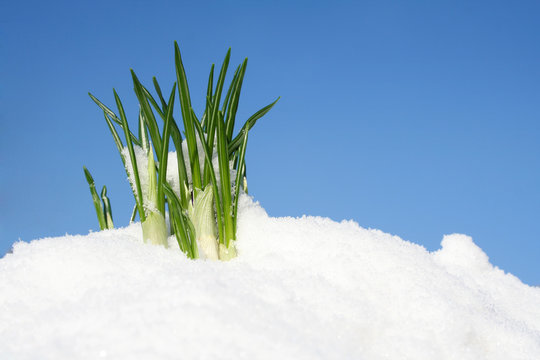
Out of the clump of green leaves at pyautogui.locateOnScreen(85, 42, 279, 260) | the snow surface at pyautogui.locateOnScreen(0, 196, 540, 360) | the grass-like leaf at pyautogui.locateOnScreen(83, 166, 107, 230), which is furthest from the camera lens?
the grass-like leaf at pyautogui.locateOnScreen(83, 166, 107, 230)

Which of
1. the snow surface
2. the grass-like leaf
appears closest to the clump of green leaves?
the snow surface

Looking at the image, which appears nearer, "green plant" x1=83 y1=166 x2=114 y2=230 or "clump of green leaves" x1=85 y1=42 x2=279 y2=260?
"clump of green leaves" x1=85 y1=42 x2=279 y2=260

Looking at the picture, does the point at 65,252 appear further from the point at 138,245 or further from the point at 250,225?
A: the point at 250,225

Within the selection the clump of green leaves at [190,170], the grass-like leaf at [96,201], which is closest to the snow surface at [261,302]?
the clump of green leaves at [190,170]

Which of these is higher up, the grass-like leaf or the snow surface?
the grass-like leaf

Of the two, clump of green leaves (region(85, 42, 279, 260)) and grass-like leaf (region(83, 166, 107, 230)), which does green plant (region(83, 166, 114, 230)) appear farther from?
clump of green leaves (region(85, 42, 279, 260))

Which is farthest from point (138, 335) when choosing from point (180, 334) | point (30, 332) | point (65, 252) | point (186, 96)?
point (186, 96)
